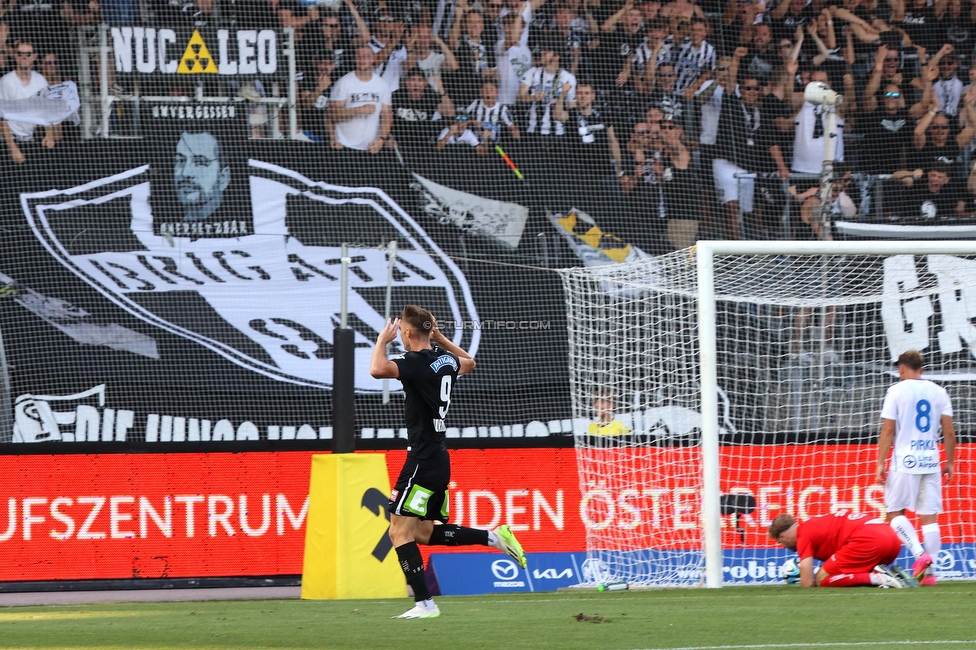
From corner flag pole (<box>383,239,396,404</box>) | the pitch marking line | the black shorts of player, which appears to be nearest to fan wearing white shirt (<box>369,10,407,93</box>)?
corner flag pole (<box>383,239,396,404</box>)

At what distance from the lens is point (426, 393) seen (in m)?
7.07

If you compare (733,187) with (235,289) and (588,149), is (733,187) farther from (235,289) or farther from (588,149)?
(235,289)

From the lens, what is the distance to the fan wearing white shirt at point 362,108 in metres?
14.3

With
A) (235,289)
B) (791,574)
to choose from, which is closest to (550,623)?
(791,574)

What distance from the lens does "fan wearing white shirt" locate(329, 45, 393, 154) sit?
14.3 metres

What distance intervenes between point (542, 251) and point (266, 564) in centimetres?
503

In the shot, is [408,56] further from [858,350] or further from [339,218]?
[858,350]

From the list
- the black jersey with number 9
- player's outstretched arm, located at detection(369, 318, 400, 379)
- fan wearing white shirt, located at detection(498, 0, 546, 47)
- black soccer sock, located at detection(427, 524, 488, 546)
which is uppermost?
fan wearing white shirt, located at detection(498, 0, 546, 47)

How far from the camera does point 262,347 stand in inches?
517

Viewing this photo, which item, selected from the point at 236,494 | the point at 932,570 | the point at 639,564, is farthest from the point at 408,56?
the point at 932,570

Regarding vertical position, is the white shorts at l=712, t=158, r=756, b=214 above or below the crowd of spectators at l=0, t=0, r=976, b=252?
below

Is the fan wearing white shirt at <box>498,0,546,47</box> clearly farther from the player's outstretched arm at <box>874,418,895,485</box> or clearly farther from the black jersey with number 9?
the black jersey with number 9

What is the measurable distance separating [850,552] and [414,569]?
3.44 metres

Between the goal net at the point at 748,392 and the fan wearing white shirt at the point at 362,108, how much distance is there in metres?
4.02
